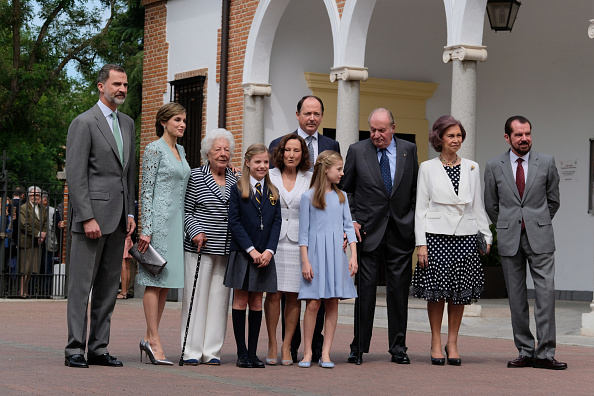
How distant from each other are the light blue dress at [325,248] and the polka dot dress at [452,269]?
0.61 metres

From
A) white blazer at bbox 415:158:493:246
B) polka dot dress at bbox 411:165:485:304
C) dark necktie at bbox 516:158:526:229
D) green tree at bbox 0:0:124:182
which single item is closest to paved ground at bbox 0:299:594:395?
polka dot dress at bbox 411:165:485:304

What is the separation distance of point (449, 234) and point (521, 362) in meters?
1.07

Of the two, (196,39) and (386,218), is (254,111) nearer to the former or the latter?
(196,39)

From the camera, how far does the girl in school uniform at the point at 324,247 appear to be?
7586 millimetres

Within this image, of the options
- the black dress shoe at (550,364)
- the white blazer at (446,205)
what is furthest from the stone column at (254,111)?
the black dress shoe at (550,364)

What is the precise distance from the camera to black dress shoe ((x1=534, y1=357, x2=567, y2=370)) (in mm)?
7598

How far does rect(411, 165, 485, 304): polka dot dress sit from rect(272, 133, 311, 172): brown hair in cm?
106

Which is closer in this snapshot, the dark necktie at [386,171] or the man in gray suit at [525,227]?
the man in gray suit at [525,227]

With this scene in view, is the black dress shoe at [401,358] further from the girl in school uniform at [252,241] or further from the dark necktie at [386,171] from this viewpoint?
the dark necktie at [386,171]

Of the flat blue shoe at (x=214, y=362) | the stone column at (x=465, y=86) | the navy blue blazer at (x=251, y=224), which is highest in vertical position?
the stone column at (x=465, y=86)

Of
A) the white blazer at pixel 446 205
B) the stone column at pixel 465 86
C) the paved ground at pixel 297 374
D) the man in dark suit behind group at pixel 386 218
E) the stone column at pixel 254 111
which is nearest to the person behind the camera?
the paved ground at pixel 297 374

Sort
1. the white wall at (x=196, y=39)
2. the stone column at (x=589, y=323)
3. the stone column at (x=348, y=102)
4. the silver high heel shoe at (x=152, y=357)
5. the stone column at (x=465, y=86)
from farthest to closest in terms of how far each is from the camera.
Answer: the white wall at (x=196, y=39) → the stone column at (x=348, y=102) → the stone column at (x=465, y=86) → the stone column at (x=589, y=323) → the silver high heel shoe at (x=152, y=357)

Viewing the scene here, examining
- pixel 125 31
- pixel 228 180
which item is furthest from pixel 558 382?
pixel 125 31

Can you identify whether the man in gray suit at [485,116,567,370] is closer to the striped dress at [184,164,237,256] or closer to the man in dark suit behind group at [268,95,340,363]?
the man in dark suit behind group at [268,95,340,363]
